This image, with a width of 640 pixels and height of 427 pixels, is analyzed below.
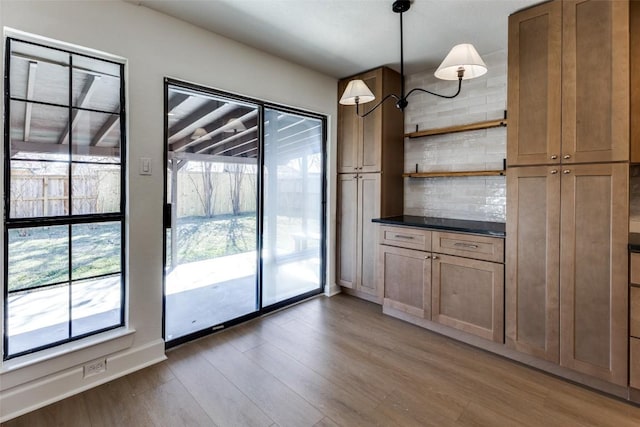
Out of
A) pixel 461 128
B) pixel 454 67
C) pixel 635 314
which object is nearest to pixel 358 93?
pixel 454 67

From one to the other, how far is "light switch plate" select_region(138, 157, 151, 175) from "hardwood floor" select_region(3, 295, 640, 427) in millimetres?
1396

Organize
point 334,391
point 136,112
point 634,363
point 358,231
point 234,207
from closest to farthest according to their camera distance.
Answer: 1. point 634,363
2. point 334,391
3. point 136,112
4. point 234,207
5. point 358,231

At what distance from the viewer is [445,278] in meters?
2.61

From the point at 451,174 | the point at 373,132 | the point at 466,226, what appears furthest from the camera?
the point at 373,132

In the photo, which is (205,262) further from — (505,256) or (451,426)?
(505,256)

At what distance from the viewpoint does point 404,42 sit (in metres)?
2.68

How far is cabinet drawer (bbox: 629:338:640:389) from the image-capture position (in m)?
1.81

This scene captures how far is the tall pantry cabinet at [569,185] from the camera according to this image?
1874 mm

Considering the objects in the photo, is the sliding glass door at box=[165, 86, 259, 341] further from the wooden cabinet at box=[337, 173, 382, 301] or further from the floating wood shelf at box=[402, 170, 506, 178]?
the floating wood shelf at box=[402, 170, 506, 178]

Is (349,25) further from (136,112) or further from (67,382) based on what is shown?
(67,382)

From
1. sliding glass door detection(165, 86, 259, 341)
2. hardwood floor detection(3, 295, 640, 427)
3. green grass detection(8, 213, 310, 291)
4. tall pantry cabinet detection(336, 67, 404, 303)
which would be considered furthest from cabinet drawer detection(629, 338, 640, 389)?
green grass detection(8, 213, 310, 291)

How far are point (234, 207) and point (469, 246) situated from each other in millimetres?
2062

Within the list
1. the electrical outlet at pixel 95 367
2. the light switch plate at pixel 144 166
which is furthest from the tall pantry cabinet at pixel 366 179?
the electrical outlet at pixel 95 367

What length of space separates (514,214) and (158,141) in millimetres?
2686
